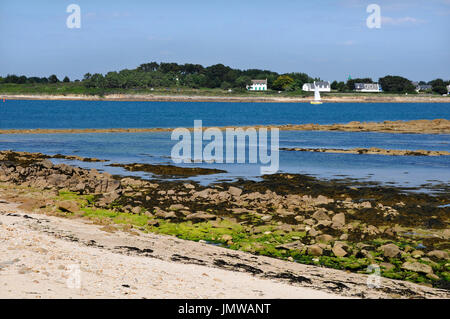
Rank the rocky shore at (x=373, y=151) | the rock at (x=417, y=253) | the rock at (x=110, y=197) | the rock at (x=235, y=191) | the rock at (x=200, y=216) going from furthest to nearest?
the rocky shore at (x=373, y=151) < the rock at (x=235, y=191) < the rock at (x=110, y=197) < the rock at (x=200, y=216) < the rock at (x=417, y=253)

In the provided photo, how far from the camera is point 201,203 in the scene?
2262 centimetres

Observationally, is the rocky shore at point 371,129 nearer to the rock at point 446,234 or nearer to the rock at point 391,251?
the rock at point 446,234

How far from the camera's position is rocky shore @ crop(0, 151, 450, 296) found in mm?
16062

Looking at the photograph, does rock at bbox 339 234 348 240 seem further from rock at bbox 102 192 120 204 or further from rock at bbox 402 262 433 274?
rock at bbox 102 192 120 204

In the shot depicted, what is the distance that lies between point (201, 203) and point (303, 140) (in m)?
35.3

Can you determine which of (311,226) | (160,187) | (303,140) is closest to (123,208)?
(160,187)

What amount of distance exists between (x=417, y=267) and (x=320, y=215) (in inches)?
204

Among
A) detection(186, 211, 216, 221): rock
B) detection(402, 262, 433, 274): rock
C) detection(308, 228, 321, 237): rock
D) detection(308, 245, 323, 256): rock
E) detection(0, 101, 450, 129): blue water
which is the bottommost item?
detection(402, 262, 433, 274): rock

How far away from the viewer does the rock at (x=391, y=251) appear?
16.0 meters

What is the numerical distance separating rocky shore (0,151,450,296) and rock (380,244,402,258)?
27 mm

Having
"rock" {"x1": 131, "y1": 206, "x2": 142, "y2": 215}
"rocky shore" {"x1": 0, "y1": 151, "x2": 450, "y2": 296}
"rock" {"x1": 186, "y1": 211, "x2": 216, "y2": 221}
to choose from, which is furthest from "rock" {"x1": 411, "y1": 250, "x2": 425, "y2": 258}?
"rock" {"x1": 131, "y1": 206, "x2": 142, "y2": 215}

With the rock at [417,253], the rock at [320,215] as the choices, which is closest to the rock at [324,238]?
the rock at [320,215]

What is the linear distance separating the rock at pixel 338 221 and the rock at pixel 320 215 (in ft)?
1.19

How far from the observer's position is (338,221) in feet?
62.6
